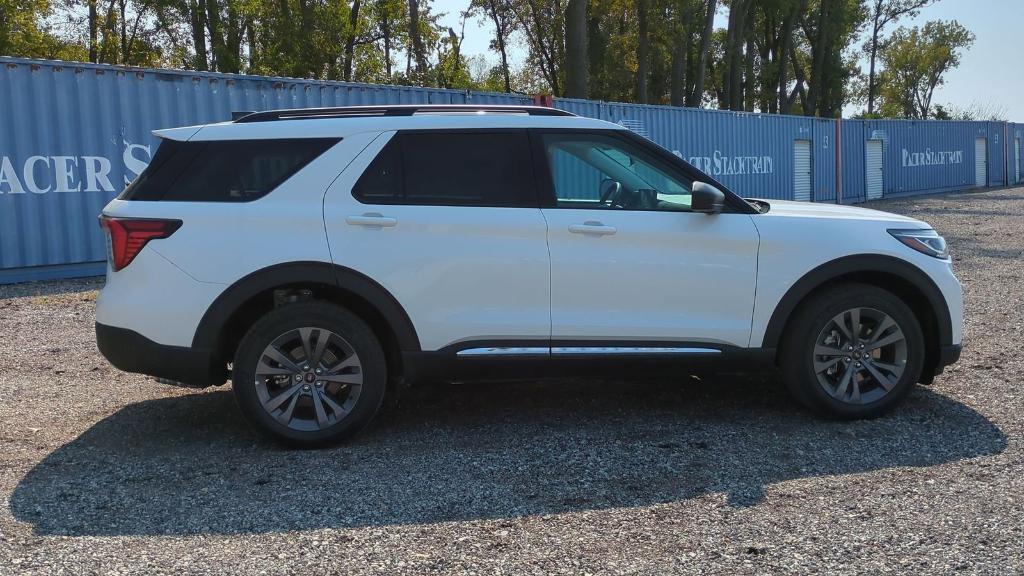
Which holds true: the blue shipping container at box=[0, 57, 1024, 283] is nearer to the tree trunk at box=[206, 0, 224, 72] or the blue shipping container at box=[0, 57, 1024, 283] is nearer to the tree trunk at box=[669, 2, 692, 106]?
the tree trunk at box=[669, 2, 692, 106]

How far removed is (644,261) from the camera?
480 centimetres

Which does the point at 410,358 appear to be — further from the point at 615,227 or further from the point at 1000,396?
the point at 1000,396

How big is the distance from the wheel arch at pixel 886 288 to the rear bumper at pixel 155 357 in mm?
2914

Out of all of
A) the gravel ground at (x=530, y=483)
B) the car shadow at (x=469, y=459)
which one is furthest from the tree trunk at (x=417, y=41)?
the car shadow at (x=469, y=459)

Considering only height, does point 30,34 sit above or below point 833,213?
above

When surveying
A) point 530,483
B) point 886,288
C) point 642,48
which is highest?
point 642,48

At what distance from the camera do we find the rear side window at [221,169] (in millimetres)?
4688

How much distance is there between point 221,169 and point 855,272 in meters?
3.41

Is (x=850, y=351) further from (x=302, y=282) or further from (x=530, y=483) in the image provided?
(x=302, y=282)

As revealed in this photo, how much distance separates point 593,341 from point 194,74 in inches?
387

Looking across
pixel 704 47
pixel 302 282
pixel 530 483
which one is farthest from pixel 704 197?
pixel 704 47

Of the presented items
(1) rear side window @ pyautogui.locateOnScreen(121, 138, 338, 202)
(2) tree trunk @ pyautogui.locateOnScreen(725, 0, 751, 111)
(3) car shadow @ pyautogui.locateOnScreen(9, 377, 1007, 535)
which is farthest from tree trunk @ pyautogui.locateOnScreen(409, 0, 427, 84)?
(1) rear side window @ pyautogui.locateOnScreen(121, 138, 338, 202)

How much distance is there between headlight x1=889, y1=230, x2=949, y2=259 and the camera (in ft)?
16.7

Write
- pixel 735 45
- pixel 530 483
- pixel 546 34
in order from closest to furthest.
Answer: pixel 530 483, pixel 735 45, pixel 546 34
